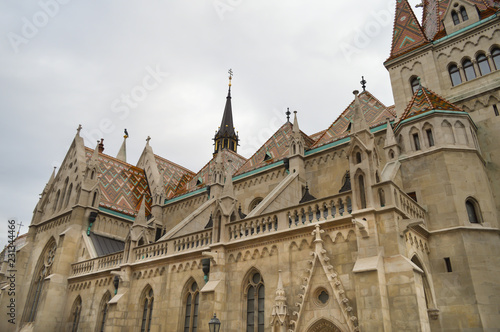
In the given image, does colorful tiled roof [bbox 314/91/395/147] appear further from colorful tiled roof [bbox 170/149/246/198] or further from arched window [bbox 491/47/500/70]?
colorful tiled roof [bbox 170/149/246/198]

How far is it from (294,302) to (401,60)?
1280 cm

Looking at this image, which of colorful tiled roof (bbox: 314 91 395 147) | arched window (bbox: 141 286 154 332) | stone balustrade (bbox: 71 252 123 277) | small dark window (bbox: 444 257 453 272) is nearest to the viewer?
small dark window (bbox: 444 257 453 272)

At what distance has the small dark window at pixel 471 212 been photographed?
13134 millimetres

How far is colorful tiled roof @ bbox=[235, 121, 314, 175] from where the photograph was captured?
21.4m

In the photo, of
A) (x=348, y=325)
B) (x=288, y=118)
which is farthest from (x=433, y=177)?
(x=288, y=118)

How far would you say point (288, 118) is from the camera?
2419cm

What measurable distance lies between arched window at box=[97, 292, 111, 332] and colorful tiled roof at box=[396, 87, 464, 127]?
15.2 metres

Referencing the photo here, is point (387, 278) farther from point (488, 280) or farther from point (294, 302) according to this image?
point (488, 280)

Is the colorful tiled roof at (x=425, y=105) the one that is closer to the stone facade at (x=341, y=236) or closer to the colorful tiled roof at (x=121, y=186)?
the stone facade at (x=341, y=236)

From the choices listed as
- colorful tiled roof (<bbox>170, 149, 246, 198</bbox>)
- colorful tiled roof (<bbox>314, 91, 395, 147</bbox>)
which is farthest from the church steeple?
colorful tiled roof (<bbox>314, 91, 395, 147</bbox>)

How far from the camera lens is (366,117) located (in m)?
19.2

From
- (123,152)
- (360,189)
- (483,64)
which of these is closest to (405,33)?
(483,64)

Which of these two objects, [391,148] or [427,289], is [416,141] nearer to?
[391,148]

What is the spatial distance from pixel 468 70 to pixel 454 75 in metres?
0.55
